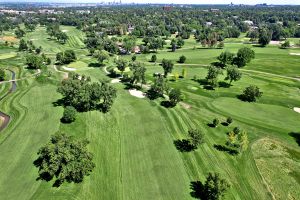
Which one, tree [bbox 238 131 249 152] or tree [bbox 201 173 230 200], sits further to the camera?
tree [bbox 238 131 249 152]

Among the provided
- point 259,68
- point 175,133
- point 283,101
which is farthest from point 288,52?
point 175,133

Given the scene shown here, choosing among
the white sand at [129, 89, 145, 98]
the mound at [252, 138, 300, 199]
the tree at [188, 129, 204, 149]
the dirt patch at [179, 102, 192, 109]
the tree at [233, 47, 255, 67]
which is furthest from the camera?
the tree at [233, 47, 255, 67]

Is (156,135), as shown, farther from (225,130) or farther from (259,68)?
(259,68)

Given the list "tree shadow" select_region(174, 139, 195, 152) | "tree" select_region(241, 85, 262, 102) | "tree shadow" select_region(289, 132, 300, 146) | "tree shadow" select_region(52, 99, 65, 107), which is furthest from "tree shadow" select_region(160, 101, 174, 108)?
"tree shadow" select_region(289, 132, 300, 146)

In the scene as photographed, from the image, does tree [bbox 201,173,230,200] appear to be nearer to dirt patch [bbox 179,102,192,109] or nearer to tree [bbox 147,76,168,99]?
dirt patch [bbox 179,102,192,109]

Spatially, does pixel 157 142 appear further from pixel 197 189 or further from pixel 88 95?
pixel 88 95

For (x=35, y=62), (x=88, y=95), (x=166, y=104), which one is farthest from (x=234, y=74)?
(x=35, y=62)

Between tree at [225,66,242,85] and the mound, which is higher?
tree at [225,66,242,85]
